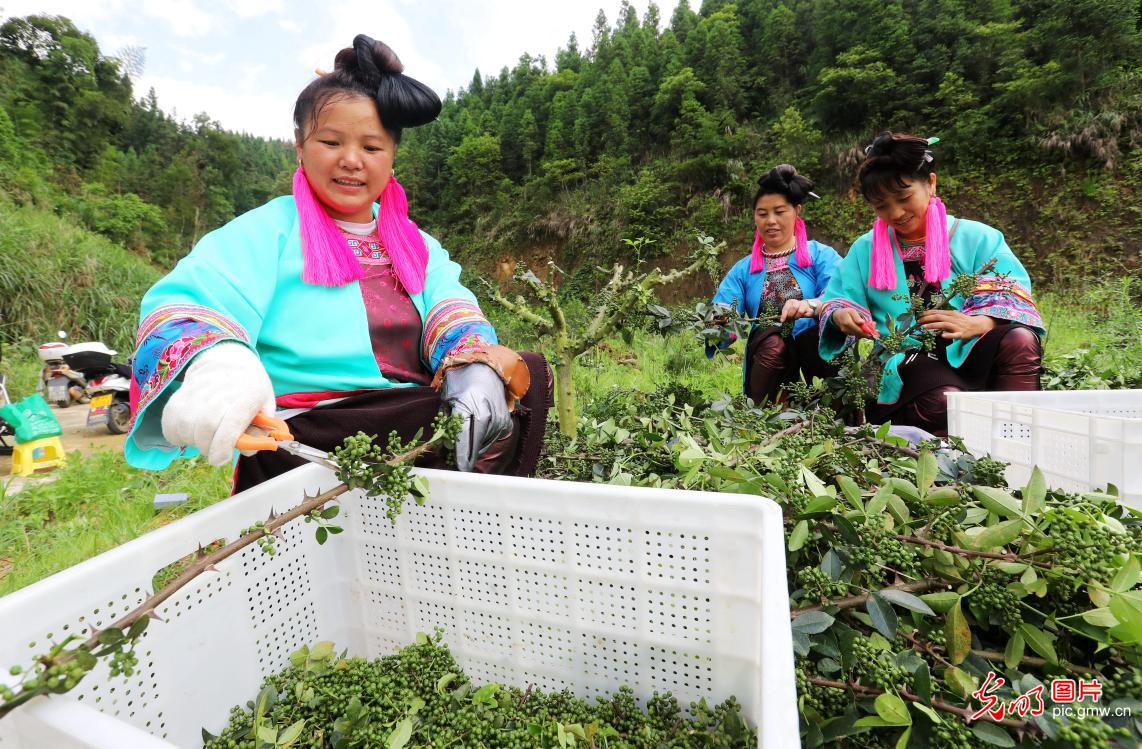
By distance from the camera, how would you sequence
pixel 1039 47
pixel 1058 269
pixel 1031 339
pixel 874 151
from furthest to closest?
pixel 1039 47 < pixel 1058 269 < pixel 874 151 < pixel 1031 339

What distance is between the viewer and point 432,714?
0.72 metres

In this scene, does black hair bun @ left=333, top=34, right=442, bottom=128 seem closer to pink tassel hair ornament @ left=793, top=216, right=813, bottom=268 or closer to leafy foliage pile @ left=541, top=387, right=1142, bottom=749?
leafy foliage pile @ left=541, top=387, right=1142, bottom=749

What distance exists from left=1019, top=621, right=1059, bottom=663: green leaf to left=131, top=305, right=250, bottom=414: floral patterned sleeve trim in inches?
44.6

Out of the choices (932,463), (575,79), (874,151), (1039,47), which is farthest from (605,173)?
(932,463)

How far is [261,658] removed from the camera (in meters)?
0.77

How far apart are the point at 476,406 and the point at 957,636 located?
751 millimetres

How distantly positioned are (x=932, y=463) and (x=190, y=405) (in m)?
1.06

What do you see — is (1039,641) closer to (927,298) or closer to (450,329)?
(450,329)

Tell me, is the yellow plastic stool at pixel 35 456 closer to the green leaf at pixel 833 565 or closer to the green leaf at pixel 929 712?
Answer: the green leaf at pixel 833 565

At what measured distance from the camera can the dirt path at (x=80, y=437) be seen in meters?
3.29

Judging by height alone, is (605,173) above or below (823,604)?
above

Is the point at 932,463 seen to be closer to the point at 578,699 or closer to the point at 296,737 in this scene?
the point at 578,699

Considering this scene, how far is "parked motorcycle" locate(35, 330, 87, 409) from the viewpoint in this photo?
4473 millimetres

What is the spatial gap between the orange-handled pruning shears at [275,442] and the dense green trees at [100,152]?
37.8 feet
